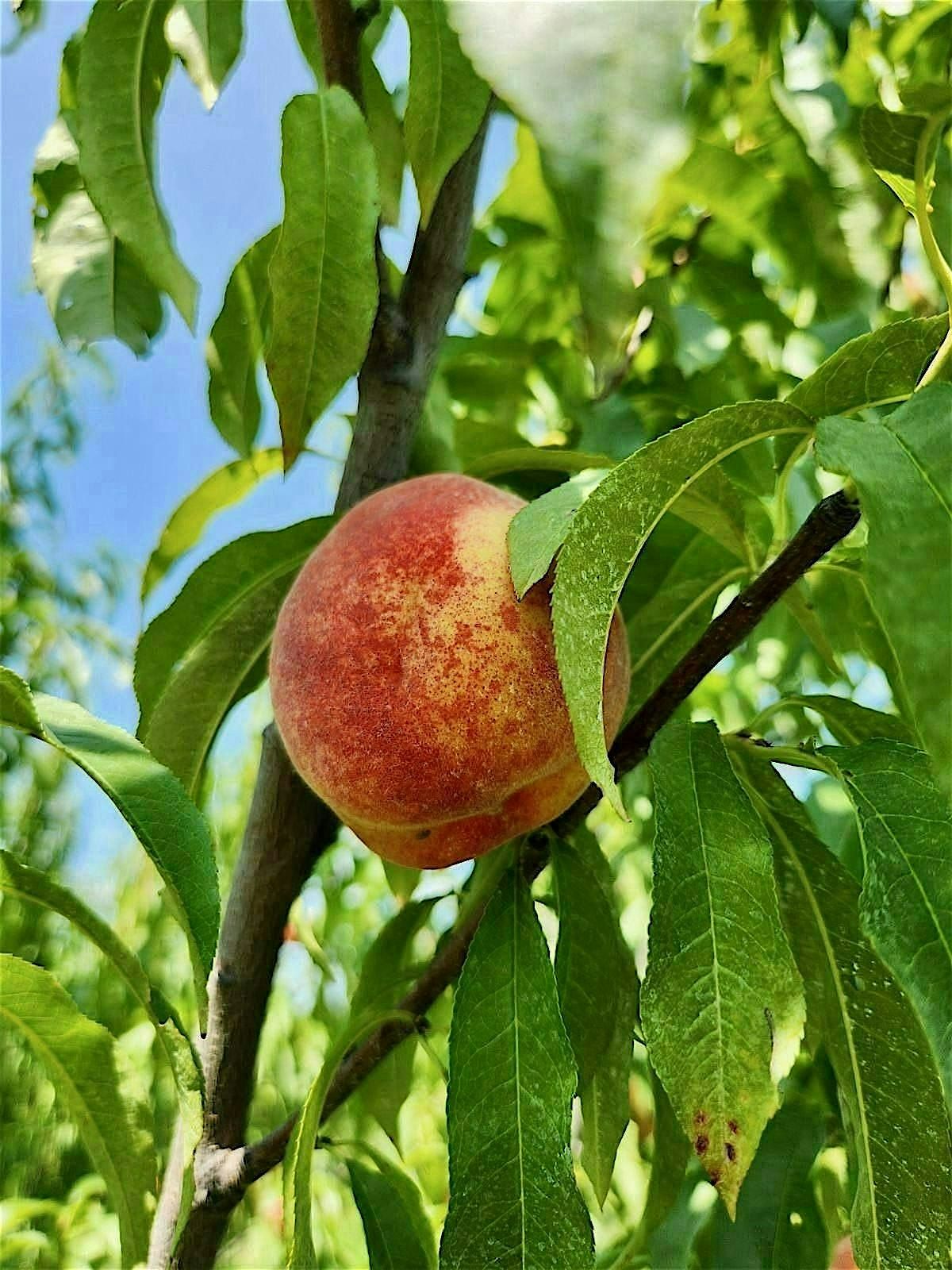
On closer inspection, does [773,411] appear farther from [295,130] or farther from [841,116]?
[841,116]

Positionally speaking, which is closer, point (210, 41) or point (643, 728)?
point (643, 728)

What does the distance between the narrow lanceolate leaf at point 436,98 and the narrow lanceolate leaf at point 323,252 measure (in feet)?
0.13

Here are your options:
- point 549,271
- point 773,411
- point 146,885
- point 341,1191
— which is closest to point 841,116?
point 549,271

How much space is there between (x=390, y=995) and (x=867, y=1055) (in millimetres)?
376

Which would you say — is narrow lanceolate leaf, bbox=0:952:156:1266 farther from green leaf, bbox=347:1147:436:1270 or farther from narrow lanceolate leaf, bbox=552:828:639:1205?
narrow lanceolate leaf, bbox=552:828:639:1205

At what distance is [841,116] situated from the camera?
1.10 metres

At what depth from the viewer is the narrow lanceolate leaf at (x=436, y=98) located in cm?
70

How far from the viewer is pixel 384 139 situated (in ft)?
2.94

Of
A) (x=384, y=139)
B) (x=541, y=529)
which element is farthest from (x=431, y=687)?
(x=384, y=139)

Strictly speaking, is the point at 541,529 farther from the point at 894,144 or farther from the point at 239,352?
the point at 239,352

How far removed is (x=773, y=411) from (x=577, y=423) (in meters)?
0.53

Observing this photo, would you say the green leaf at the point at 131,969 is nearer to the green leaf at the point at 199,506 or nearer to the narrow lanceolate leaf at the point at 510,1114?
the narrow lanceolate leaf at the point at 510,1114

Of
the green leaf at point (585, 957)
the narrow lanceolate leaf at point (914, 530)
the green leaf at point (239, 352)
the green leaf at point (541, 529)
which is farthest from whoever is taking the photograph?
the green leaf at point (239, 352)

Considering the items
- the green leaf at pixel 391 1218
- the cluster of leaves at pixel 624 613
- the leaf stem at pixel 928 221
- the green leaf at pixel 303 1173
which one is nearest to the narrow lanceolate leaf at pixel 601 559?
the cluster of leaves at pixel 624 613
